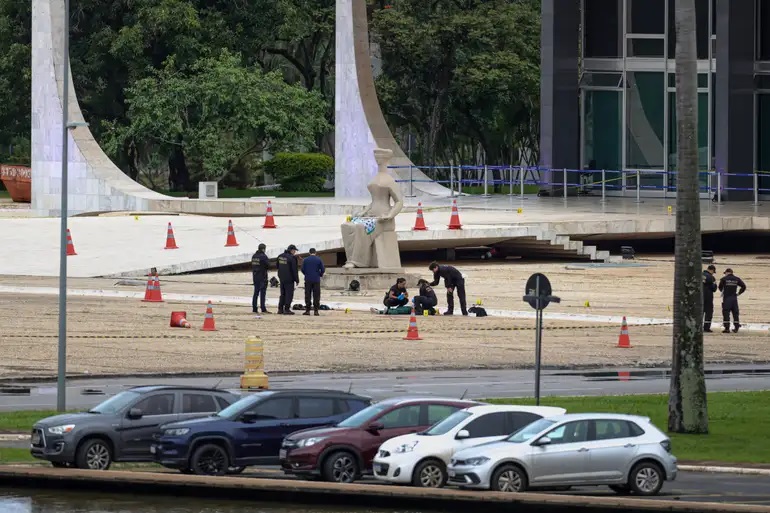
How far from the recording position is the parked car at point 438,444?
2016 centimetres

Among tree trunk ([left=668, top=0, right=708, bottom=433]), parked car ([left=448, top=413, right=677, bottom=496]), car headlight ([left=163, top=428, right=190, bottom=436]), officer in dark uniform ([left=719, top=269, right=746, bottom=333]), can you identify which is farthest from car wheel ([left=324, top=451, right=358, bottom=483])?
officer in dark uniform ([left=719, top=269, right=746, bottom=333])

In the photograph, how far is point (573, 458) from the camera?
20.0 metres

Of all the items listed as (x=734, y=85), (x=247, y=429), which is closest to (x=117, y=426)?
(x=247, y=429)

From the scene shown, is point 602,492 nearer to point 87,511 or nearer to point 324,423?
point 324,423

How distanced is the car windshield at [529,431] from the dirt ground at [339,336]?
1087cm

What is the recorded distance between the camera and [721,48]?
5897 cm

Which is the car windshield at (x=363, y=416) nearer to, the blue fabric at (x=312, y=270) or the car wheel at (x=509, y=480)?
the car wheel at (x=509, y=480)

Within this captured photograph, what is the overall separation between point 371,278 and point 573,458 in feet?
74.7

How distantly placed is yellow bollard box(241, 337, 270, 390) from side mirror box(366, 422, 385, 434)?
6591 millimetres

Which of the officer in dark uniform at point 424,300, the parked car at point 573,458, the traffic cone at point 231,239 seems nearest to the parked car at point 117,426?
the parked car at point 573,458

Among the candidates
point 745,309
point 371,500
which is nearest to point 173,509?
point 371,500

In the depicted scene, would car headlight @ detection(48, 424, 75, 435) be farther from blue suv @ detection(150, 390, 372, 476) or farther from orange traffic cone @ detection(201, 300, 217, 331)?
orange traffic cone @ detection(201, 300, 217, 331)

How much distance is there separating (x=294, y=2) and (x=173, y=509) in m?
55.2

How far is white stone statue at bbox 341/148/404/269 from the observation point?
136 ft
